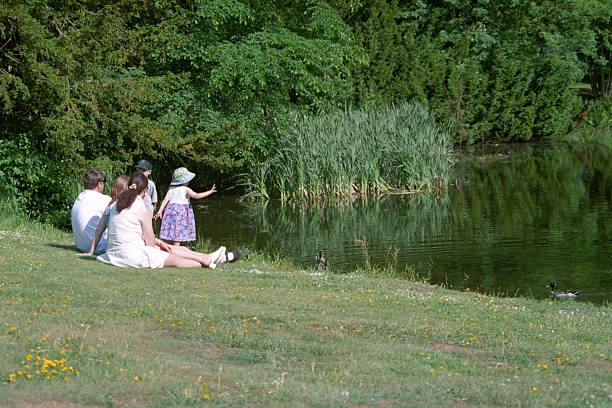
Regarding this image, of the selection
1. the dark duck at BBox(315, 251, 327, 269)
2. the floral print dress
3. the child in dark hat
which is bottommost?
the dark duck at BBox(315, 251, 327, 269)

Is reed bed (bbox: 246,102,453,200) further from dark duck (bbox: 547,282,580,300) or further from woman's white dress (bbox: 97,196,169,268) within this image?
woman's white dress (bbox: 97,196,169,268)

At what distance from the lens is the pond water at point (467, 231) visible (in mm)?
13469

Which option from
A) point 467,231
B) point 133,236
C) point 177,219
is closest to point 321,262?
point 177,219

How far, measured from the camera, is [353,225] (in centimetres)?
1916

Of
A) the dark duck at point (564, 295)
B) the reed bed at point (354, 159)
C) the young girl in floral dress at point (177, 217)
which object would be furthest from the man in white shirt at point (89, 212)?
the reed bed at point (354, 159)

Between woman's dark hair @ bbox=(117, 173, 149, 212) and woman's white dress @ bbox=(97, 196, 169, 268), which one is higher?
woman's dark hair @ bbox=(117, 173, 149, 212)

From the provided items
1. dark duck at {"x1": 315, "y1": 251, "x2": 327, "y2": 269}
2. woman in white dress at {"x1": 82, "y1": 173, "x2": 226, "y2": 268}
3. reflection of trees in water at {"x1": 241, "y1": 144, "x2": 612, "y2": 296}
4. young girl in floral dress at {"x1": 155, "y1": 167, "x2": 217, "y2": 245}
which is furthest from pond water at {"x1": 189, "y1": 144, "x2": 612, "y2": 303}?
woman in white dress at {"x1": 82, "y1": 173, "x2": 226, "y2": 268}

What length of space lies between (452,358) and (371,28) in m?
29.9

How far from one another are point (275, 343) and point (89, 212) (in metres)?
6.13

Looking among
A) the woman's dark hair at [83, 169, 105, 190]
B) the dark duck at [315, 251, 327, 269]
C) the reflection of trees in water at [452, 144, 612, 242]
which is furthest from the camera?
the reflection of trees in water at [452, 144, 612, 242]

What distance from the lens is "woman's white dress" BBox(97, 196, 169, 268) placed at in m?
10.5

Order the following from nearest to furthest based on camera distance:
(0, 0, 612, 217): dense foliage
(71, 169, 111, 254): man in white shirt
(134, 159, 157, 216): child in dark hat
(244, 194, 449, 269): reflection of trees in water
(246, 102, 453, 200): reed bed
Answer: (71, 169, 111, 254): man in white shirt < (134, 159, 157, 216): child in dark hat < (244, 194, 449, 269): reflection of trees in water < (0, 0, 612, 217): dense foliage < (246, 102, 453, 200): reed bed

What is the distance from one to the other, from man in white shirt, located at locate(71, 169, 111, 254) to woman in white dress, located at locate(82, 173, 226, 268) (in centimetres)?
111

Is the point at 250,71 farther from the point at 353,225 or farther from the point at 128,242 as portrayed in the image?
the point at 128,242
